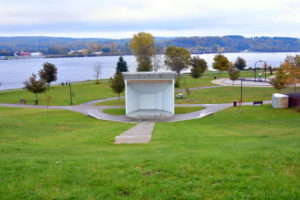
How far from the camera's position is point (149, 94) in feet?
100

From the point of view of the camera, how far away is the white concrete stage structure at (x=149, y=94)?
27.0 meters

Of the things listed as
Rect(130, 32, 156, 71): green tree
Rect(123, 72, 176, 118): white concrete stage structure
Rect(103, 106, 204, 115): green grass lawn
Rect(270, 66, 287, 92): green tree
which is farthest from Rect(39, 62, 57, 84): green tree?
Rect(270, 66, 287, 92): green tree

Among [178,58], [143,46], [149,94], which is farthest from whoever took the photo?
[178,58]

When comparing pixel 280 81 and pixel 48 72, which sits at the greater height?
pixel 48 72

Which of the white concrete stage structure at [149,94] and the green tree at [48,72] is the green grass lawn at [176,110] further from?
the green tree at [48,72]

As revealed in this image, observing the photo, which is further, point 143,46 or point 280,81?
point 143,46

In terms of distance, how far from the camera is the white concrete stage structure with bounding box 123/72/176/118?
26953 millimetres

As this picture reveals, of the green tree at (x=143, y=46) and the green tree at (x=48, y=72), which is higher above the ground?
the green tree at (x=143, y=46)

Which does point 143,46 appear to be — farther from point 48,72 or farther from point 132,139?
point 132,139

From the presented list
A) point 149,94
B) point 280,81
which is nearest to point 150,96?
point 149,94

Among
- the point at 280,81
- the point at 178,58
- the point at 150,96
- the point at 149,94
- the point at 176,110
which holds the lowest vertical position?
the point at 176,110

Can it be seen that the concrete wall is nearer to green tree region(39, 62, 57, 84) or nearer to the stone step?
the stone step

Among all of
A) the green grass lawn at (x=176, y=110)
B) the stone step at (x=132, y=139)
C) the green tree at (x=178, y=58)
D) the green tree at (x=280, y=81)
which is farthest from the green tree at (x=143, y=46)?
the stone step at (x=132, y=139)

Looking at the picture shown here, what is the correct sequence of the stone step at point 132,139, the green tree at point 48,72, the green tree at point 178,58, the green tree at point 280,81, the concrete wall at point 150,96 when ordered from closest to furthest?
1. the stone step at point 132,139
2. the concrete wall at point 150,96
3. the green tree at point 280,81
4. the green tree at point 48,72
5. the green tree at point 178,58
